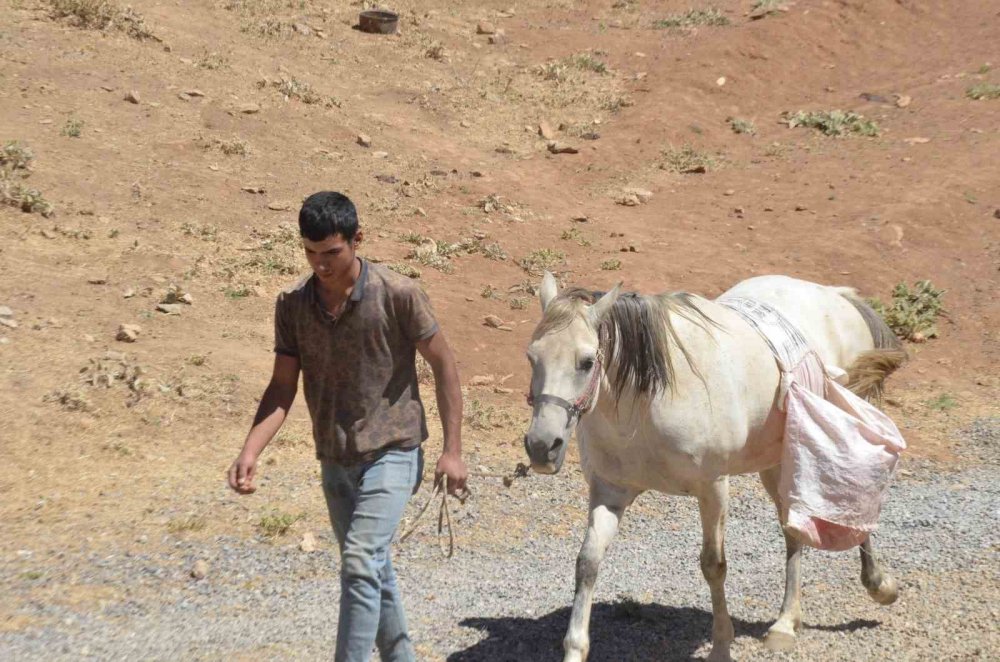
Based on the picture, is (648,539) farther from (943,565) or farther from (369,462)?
(369,462)

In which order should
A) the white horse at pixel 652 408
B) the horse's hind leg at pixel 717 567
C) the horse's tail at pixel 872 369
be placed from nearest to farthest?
the white horse at pixel 652 408 → the horse's hind leg at pixel 717 567 → the horse's tail at pixel 872 369

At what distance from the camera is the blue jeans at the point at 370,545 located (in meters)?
3.39

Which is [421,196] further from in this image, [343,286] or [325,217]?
[325,217]

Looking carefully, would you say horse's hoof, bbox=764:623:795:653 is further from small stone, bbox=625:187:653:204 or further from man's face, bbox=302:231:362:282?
small stone, bbox=625:187:653:204

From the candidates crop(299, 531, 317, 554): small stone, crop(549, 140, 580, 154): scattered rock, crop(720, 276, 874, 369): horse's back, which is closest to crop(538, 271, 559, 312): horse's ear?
crop(720, 276, 874, 369): horse's back

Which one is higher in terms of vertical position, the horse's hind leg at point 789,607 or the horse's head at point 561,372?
the horse's head at point 561,372

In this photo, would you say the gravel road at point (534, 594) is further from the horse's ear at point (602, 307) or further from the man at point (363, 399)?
the horse's ear at point (602, 307)

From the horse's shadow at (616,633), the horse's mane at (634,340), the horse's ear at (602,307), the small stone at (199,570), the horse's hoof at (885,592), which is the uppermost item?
the horse's ear at (602,307)

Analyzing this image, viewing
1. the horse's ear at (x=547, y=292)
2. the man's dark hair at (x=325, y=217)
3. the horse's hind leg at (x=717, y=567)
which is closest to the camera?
the man's dark hair at (x=325, y=217)

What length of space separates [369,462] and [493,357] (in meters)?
5.73

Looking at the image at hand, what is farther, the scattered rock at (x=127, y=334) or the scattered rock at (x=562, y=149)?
the scattered rock at (x=562, y=149)

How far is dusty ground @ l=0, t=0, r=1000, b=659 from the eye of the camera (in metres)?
7.00

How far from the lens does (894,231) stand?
13.0 metres

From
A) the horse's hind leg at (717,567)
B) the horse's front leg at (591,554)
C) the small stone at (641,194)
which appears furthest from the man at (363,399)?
the small stone at (641,194)
